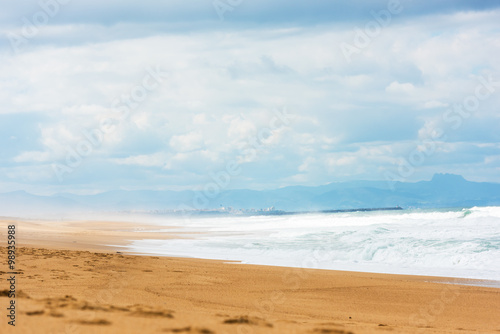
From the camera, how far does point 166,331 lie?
183 inches

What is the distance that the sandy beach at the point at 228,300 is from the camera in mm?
5160

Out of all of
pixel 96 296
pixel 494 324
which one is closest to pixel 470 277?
pixel 494 324

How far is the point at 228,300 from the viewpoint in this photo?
9047mm

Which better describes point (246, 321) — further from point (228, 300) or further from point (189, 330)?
point (228, 300)

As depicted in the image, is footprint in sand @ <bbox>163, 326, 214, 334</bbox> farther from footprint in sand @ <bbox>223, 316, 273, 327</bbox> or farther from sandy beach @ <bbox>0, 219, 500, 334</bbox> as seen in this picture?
footprint in sand @ <bbox>223, 316, 273, 327</bbox>

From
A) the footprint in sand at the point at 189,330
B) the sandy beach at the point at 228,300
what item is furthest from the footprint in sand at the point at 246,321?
the footprint in sand at the point at 189,330

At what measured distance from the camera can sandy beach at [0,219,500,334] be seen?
5160mm

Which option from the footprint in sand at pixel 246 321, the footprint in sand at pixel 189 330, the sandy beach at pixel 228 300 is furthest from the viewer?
the footprint in sand at pixel 246 321

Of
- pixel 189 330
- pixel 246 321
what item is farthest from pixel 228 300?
pixel 189 330

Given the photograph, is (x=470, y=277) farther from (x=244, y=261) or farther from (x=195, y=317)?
(x=195, y=317)

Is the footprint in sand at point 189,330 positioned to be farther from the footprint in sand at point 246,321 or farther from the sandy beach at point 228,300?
the footprint in sand at point 246,321

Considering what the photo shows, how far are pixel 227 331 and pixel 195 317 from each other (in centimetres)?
70

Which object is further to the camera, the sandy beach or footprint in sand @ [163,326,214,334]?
the sandy beach

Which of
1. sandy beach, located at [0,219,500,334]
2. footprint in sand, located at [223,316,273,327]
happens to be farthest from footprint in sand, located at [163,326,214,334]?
footprint in sand, located at [223,316,273,327]
